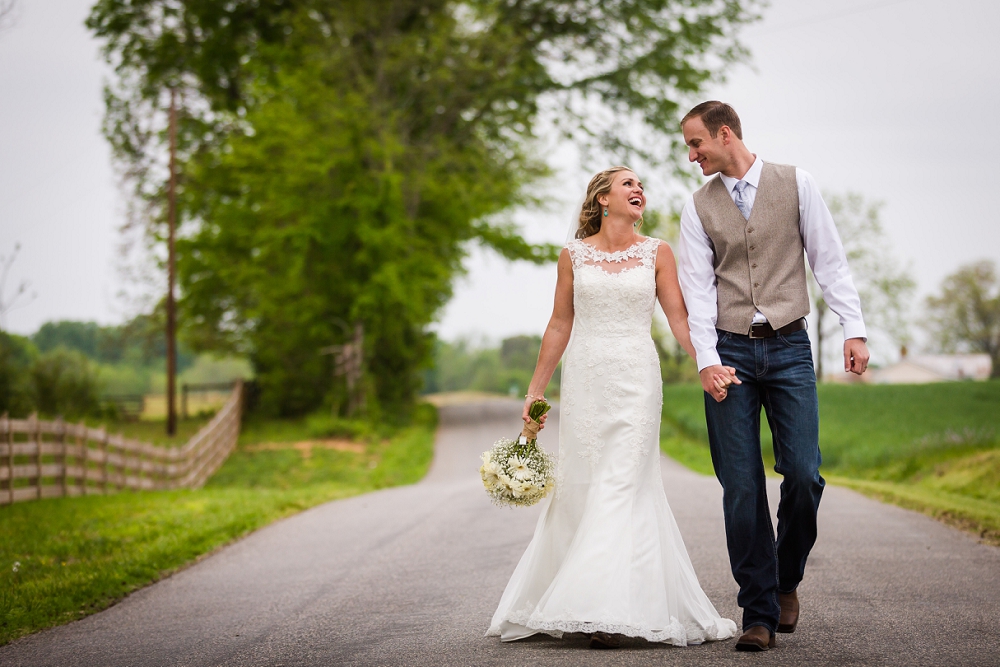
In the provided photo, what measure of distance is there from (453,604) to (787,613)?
6.50ft

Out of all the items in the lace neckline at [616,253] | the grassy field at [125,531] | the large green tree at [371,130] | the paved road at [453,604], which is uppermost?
the large green tree at [371,130]

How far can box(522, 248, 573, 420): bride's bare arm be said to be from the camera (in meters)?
4.84

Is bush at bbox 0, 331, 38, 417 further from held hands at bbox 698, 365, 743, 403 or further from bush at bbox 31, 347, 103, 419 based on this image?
held hands at bbox 698, 365, 743, 403

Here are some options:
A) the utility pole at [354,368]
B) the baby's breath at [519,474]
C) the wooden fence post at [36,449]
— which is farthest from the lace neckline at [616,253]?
the utility pole at [354,368]

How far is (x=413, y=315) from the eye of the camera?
26.2m

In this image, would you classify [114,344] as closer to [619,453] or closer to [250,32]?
[250,32]

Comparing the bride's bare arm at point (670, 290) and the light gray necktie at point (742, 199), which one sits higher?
the light gray necktie at point (742, 199)

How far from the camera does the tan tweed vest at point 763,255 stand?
420 centimetres

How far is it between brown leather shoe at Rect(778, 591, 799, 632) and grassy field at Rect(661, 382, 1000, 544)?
403 cm

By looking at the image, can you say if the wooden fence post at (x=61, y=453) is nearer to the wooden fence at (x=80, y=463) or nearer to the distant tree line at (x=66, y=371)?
the wooden fence at (x=80, y=463)

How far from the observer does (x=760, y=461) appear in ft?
13.9

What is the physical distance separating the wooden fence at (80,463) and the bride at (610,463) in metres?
9.03

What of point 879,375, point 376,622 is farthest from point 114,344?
point 879,375

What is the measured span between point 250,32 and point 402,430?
44.8ft
